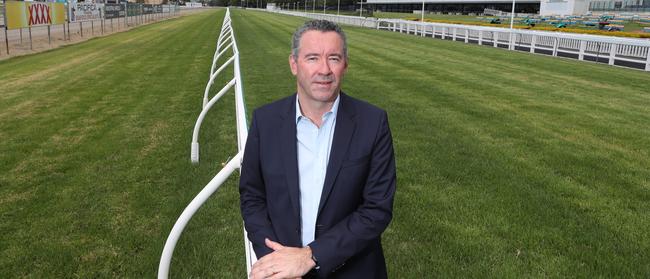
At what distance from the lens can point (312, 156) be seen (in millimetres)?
1990

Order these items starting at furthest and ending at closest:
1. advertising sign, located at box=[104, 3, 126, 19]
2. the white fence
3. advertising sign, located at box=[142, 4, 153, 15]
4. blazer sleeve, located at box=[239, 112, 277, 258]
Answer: advertising sign, located at box=[142, 4, 153, 15]
advertising sign, located at box=[104, 3, 126, 19]
the white fence
blazer sleeve, located at box=[239, 112, 277, 258]

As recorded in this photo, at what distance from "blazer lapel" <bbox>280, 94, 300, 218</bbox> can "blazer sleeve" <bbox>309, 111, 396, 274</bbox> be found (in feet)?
0.59

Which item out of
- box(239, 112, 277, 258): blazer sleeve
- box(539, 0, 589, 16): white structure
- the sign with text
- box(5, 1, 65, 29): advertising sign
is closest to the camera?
box(239, 112, 277, 258): blazer sleeve

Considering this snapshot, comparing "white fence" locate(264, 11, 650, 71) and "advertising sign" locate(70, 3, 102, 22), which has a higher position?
"advertising sign" locate(70, 3, 102, 22)

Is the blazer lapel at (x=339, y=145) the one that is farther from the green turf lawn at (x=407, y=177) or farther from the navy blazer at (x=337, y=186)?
the green turf lawn at (x=407, y=177)

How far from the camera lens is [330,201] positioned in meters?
1.96

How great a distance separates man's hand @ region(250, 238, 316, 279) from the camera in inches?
73.5

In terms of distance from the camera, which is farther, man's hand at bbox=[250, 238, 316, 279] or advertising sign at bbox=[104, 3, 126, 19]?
advertising sign at bbox=[104, 3, 126, 19]

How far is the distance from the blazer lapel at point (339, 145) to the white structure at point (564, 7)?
76385mm

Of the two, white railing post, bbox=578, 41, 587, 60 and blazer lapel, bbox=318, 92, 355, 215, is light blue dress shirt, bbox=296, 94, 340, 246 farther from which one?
white railing post, bbox=578, 41, 587, 60

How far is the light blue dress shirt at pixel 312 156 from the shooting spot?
198cm

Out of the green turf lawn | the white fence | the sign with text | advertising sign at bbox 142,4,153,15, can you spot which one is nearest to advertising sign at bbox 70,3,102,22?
the sign with text

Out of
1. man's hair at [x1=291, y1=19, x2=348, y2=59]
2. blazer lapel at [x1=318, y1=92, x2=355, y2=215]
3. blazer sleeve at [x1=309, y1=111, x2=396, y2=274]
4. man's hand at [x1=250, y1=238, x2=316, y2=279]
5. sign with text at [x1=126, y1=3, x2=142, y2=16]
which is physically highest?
sign with text at [x1=126, y1=3, x2=142, y2=16]

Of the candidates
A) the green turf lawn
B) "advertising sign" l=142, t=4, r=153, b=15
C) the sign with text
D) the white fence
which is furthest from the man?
"advertising sign" l=142, t=4, r=153, b=15
